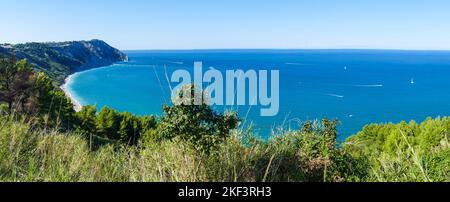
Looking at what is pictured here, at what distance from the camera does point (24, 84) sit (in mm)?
21312

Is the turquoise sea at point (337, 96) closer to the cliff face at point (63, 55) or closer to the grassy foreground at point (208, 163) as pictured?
the cliff face at point (63, 55)

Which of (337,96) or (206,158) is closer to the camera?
(206,158)

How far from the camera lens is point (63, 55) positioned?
119 metres

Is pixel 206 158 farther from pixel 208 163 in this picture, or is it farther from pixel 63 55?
pixel 63 55

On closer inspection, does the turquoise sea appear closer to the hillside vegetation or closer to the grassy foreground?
the hillside vegetation

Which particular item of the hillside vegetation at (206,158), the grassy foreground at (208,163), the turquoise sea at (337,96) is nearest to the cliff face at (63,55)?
the turquoise sea at (337,96)

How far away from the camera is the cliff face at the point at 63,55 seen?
306 ft

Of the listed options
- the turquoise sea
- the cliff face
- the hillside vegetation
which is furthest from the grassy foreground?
the cliff face

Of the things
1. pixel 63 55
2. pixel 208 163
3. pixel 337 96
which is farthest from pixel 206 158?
pixel 63 55

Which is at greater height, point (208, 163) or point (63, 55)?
point (208, 163)

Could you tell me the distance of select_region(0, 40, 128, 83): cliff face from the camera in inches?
3671

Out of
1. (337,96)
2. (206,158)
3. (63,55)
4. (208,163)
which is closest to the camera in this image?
(208,163)

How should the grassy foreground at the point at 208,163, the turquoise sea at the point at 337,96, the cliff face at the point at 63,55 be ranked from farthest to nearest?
the cliff face at the point at 63,55
the turquoise sea at the point at 337,96
the grassy foreground at the point at 208,163
